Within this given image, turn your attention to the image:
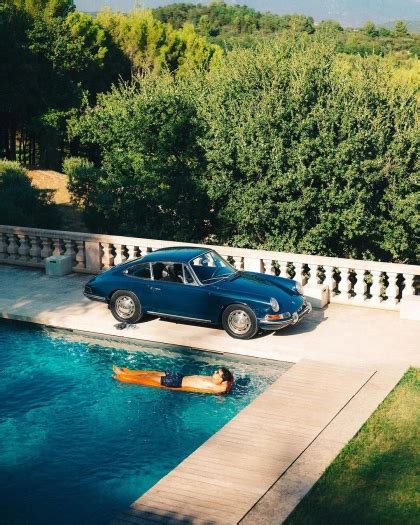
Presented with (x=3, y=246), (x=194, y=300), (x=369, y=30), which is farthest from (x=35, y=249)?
(x=369, y=30)

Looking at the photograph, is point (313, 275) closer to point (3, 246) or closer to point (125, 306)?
point (125, 306)

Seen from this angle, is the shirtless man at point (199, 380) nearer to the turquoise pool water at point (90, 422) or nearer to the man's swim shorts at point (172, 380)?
the man's swim shorts at point (172, 380)

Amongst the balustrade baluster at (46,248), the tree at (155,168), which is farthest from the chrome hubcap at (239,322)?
the tree at (155,168)

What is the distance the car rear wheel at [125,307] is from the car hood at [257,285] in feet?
5.80

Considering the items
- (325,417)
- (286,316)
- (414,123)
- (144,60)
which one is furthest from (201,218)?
(144,60)

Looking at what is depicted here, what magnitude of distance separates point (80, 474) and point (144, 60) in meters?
58.3

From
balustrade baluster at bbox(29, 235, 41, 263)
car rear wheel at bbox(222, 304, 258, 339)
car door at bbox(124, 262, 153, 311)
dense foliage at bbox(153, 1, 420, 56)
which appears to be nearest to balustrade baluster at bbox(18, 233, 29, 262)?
balustrade baluster at bbox(29, 235, 41, 263)

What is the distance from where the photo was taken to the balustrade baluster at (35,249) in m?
19.2

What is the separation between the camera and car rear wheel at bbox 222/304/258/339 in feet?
44.3

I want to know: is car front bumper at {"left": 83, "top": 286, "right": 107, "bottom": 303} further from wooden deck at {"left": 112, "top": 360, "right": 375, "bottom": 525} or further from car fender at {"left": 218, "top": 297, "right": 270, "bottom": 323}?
wooden deck at {"left": 112, "top": 360, "right": 375, "bottom": 525}

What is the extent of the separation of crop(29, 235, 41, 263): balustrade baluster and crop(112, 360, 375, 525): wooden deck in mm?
9124

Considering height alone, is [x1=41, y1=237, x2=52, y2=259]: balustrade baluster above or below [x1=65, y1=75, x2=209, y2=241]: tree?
below

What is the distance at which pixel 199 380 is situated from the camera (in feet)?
38.1

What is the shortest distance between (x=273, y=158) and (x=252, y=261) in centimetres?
509
